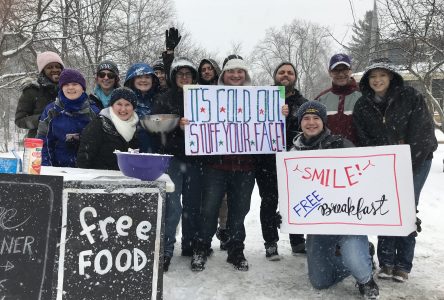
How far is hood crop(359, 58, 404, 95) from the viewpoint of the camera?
3.72 metres

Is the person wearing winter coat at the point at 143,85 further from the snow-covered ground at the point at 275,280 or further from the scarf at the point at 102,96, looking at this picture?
the snow-covered ground at the point at 275,280

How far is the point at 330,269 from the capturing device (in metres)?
3.62

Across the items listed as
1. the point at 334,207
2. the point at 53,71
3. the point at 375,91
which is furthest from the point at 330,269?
the point at 53,71

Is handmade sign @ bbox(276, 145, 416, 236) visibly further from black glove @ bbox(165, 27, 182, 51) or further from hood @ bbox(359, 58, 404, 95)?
black glove @ bbox(165, 27, 182, 51)

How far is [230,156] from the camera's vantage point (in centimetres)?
402

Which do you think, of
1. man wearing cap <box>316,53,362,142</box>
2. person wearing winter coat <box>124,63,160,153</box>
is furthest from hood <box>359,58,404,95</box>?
person wearing winter coat <box>124,63,160,153</box>

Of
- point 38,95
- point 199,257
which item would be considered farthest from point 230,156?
point 38,95

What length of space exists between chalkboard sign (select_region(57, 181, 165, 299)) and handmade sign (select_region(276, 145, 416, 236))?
1440mm

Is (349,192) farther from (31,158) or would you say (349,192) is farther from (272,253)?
(31,158)

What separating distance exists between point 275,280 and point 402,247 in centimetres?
121

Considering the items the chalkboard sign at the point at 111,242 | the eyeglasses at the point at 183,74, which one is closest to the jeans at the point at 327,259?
the chalkboard sign at the point at 111,242

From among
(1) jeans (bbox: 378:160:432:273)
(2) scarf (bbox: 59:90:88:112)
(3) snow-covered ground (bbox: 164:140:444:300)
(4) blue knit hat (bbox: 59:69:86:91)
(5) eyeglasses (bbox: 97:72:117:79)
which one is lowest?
(3) snow-covered ground (bbox: 164:140:444:300)

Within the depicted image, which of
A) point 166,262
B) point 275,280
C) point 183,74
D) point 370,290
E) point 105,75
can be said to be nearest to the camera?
point 370,290

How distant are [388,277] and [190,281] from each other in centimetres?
183
